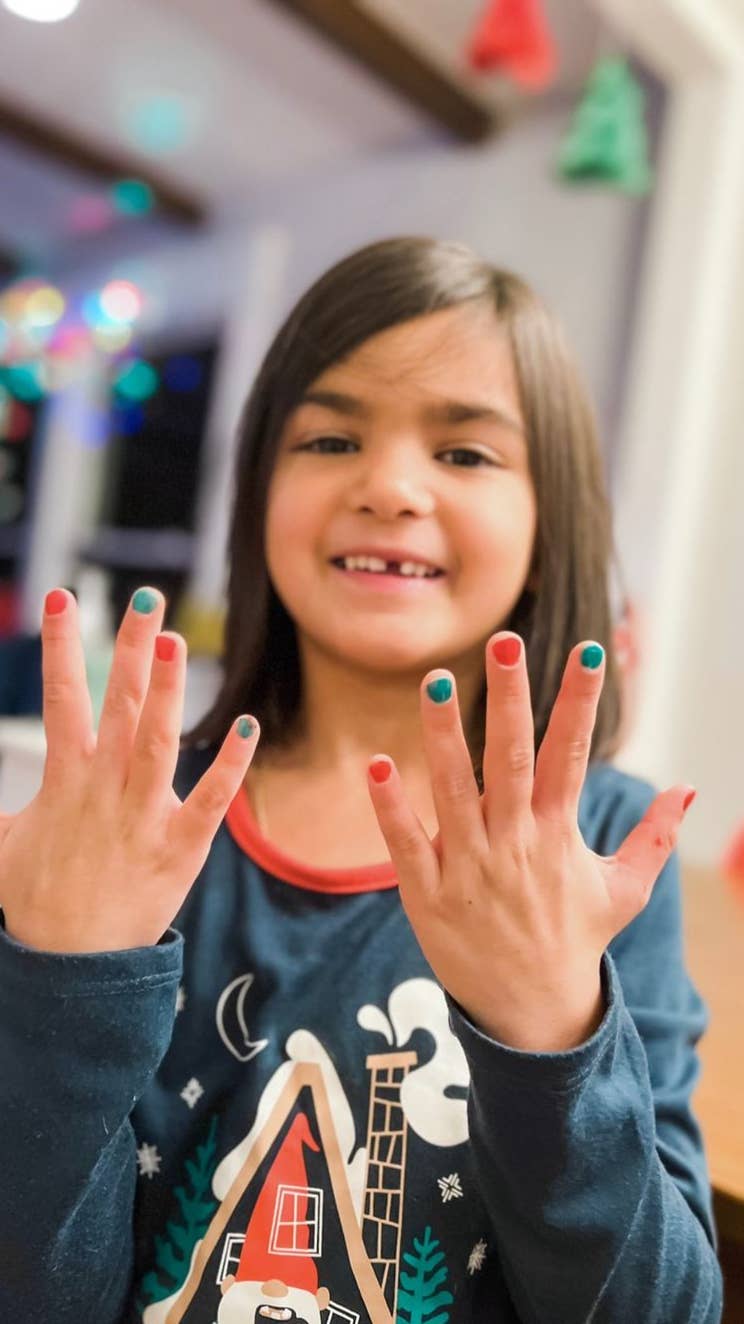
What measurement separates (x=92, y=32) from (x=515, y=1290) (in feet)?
7.34

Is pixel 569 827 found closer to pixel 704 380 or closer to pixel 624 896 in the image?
pixel 624 896

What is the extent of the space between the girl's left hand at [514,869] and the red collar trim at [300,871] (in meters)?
0.13

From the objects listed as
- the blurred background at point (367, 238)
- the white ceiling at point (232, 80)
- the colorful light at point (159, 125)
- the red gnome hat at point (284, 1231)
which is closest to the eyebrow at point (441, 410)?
the blurred background at point (367, 238)

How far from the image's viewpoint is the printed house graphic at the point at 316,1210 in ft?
1.39

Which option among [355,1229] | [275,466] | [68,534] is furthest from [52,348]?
[355,1229]

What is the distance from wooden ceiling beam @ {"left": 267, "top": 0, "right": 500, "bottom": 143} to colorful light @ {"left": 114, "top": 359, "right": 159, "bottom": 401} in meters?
1.16

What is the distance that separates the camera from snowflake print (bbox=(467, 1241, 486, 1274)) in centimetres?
43

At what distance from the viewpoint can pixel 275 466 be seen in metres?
0.57

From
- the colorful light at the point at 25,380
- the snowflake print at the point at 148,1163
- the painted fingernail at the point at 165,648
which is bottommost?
the snowflake print at the point at 148,1163

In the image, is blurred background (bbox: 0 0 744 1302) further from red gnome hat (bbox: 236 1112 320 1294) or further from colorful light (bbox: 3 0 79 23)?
red gnome hat (bbox: 236 1112 320 1294)

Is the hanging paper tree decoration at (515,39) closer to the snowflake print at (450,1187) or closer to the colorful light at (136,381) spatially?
the snowflake print at (450,1187)

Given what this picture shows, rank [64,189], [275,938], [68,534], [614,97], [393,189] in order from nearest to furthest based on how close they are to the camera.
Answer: [275,938] → [614,97] → [393,189] → [64,189] → [68,534]

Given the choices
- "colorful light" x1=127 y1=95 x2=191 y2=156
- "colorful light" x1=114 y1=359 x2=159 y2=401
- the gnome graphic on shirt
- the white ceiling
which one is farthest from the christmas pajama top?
"colorful light" x1=114 y1=359 x2=159 y2=401

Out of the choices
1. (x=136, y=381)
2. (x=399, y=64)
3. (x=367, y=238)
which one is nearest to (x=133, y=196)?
(x=136, y=381)
